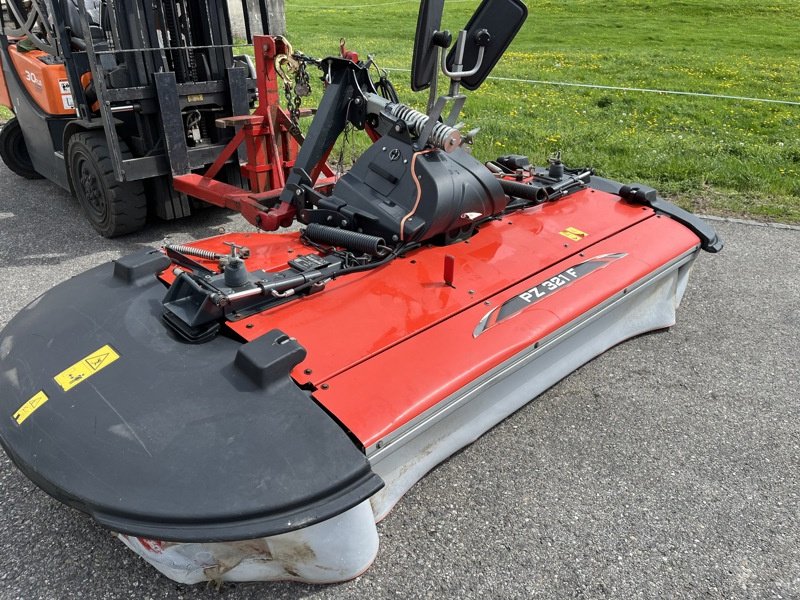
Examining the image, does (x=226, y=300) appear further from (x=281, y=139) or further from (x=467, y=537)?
(x=281, y=139)

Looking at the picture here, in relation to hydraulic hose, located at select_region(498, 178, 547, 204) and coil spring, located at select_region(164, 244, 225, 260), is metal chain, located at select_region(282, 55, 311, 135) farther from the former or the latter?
coil spring, located at select_region(164, 244, 225, 260)

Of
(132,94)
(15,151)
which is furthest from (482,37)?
(15,151)

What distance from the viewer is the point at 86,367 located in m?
2.38

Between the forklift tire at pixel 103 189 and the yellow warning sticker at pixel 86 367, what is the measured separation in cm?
279

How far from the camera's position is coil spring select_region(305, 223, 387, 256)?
3.07 meters

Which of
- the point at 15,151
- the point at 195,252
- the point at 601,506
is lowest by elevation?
the point at 601,506

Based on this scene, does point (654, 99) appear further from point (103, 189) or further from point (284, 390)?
point (284, 390)

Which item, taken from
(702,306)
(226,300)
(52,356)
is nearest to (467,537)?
(226,300)

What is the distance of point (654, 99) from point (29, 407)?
10.00 m

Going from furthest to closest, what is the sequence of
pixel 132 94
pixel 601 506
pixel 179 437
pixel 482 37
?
pixel 132 94, pixel 482 37, pixel 601 506, pixel 179 437

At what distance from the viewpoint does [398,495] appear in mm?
2541

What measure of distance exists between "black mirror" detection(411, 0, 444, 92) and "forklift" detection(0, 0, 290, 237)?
174 centimetres

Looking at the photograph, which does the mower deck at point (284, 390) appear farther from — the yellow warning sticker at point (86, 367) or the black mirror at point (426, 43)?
the black mirror at point (426, 43)

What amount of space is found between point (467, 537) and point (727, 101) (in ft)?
32.3
